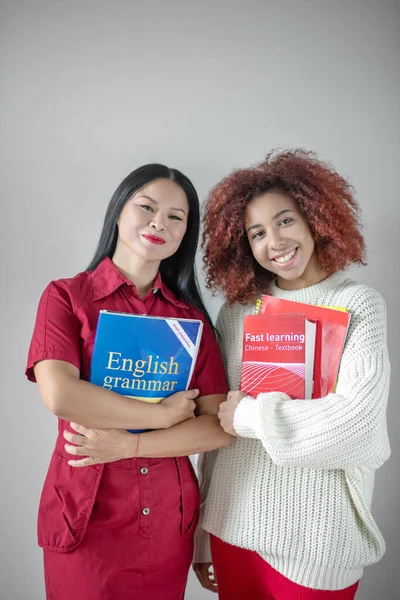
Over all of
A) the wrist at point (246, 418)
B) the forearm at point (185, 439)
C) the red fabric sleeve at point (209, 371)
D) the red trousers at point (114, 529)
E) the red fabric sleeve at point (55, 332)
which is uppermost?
the red fabric sleeve at point (55, 332)

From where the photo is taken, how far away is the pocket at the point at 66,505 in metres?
1.46

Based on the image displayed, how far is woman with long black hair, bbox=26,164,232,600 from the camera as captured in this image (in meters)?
1.46

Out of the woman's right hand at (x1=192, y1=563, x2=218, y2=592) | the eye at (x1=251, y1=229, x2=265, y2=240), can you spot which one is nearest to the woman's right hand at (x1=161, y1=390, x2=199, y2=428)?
the eye at (x1=251, y1=229, x2=265, y2=240)

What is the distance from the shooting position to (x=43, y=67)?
213cm

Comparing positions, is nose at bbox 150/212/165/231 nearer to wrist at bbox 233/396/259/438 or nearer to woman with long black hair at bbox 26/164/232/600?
woman with long black hair at bbox 26/164/232/600

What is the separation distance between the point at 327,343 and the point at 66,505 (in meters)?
0.91

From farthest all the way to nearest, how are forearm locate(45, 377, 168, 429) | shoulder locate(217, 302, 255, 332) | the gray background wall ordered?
the gray background wall → shoulder locate(217, 302, 255, 332) → forearm locate(45, 377, 168, 429)

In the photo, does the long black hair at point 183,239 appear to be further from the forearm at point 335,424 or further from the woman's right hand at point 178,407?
the forearm at point 335,424

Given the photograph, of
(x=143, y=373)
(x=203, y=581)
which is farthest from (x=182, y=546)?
(x=143, y=373)

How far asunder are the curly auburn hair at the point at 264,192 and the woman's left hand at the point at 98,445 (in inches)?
26.3

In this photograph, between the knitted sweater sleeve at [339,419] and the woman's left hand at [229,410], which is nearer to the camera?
the knitted sweater sleeve at [339,419]

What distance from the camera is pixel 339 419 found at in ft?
4.66

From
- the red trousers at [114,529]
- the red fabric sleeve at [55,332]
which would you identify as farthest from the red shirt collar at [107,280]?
the red trousers at [114,529]

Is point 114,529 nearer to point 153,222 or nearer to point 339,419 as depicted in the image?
point 339,419
